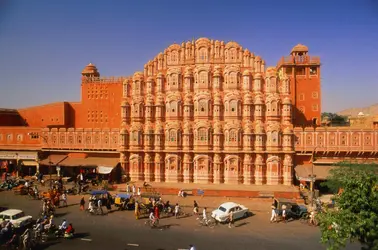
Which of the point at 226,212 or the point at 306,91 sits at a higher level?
the point at 306,91

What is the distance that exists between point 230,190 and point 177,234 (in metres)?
13.7

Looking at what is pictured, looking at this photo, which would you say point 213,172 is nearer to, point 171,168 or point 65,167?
point 171,168

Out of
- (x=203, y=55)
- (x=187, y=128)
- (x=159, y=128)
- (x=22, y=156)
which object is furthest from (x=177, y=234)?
(x=22, y=156)

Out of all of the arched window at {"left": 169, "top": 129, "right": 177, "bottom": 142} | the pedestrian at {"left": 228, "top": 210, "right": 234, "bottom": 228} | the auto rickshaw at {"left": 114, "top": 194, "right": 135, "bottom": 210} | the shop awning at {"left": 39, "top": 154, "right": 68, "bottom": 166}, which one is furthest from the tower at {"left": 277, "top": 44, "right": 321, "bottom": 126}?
the shop awning at {"left": 39, "top": 154, "right": 68, "bottom": 166}

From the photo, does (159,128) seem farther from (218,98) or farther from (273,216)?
(273,216)

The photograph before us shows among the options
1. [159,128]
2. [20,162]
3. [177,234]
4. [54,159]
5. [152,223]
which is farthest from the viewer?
[20,162]

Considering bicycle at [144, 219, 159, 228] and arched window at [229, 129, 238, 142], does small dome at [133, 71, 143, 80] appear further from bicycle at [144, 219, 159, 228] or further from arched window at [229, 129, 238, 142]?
bicycle at [144, 219, 159, 228]

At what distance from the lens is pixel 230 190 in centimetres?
3662

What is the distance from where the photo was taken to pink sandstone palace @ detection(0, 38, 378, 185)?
131 ft

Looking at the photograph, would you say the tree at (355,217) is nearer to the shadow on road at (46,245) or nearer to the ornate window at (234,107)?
the shadow on road at (46,245)

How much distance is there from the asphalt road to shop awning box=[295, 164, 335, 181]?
9621 millimetres

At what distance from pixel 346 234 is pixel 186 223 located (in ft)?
47.9

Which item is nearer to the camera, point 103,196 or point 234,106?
point 103,196

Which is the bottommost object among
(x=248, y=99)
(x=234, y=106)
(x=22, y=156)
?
(x=22, y=156)
